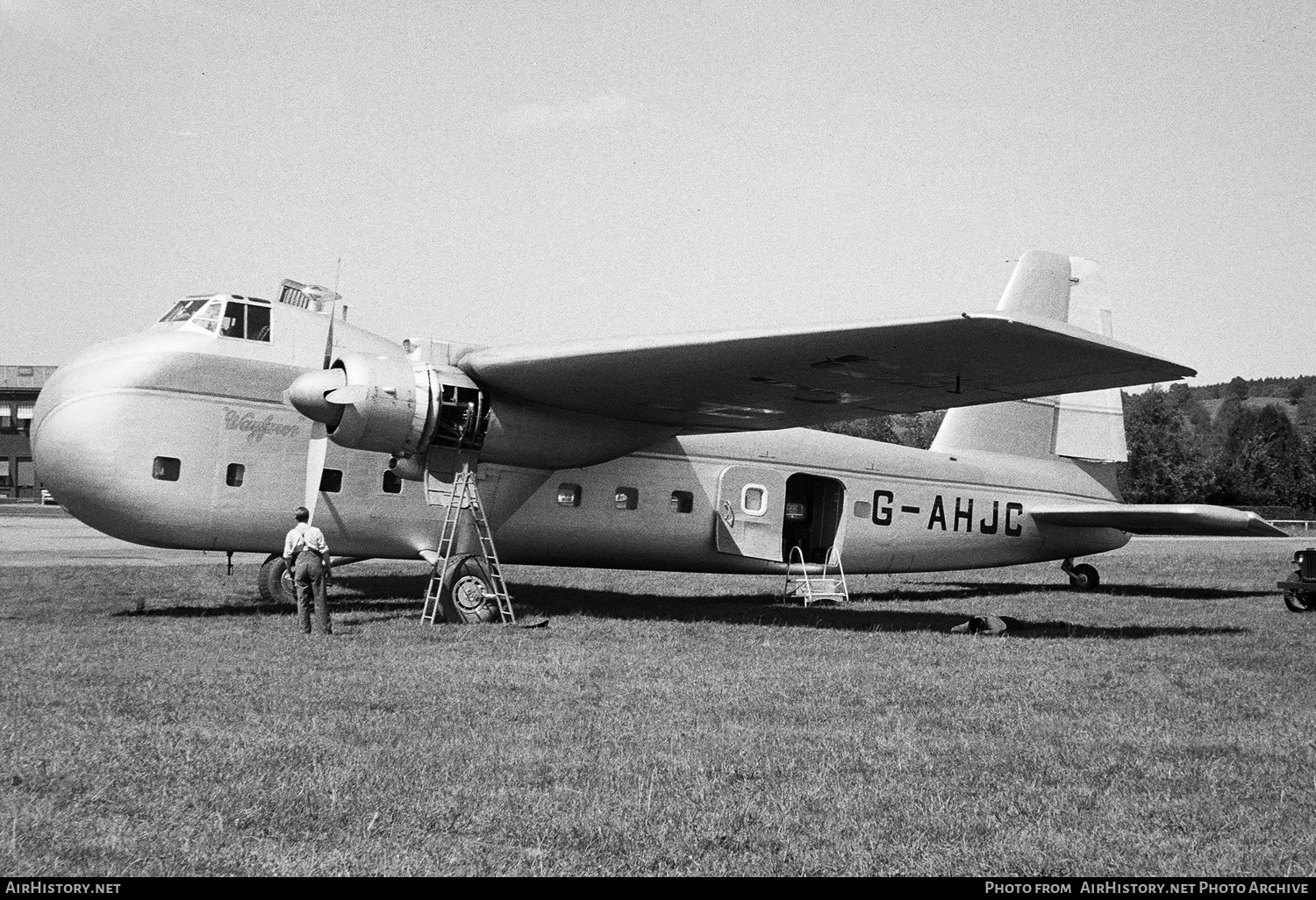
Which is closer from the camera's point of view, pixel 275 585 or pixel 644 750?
pixel 644 750

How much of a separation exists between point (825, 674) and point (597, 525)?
6778 mm

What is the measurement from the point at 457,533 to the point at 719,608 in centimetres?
467

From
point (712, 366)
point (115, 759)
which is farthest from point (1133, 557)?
point (115, 759)

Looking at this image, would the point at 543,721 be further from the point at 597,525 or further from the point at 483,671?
the point at 597,525

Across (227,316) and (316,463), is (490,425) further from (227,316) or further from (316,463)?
(227,316)

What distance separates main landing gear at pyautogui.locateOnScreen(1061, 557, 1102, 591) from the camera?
2084cm

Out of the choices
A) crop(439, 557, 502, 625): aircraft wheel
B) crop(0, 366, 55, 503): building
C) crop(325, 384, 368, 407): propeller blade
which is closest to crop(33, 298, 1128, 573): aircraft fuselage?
crop(439, 557, 502, 625): aircraft wheel

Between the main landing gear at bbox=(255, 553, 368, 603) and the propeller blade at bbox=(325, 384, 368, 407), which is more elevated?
the propeller blade at bbox=(325, 384, 368, 407)

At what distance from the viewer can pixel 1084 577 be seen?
21.0 meters

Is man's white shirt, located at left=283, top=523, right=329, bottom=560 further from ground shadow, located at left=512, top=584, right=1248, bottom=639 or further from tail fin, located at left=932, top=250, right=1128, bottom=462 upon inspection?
tail fin, located at left=932, top=250, right=1128, bottom=462

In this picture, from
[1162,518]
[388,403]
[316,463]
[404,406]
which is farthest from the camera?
[1162,518]

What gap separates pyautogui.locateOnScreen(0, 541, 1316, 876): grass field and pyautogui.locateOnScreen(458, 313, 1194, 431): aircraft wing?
2.95 m

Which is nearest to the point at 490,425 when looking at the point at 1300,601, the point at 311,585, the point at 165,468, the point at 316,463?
the point at 316,463

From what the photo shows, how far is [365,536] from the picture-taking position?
14.2m
